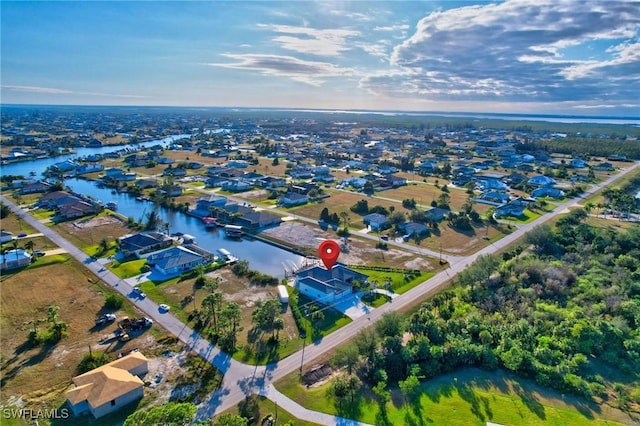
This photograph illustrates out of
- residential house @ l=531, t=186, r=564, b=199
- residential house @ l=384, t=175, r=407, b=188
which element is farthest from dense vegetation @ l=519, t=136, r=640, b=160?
residential house @ l=384, t=175, r=407, b=188

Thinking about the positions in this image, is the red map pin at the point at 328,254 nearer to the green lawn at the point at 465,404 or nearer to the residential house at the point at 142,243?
the green lawn at the point at 465,404

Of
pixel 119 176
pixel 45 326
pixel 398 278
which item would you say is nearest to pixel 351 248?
pixel 398 278

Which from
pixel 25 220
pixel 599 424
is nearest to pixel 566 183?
pixel 599 424

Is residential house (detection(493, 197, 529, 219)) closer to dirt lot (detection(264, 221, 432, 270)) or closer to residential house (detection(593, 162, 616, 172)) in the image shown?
dirt lot (detection(264, 221, 432, 270))

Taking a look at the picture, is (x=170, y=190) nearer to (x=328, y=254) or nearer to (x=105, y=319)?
(x=105, y=319)

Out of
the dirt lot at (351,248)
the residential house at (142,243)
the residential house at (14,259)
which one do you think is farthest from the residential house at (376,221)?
the residential house at (14,259)

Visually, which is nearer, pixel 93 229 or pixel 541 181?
pixel 93 229
